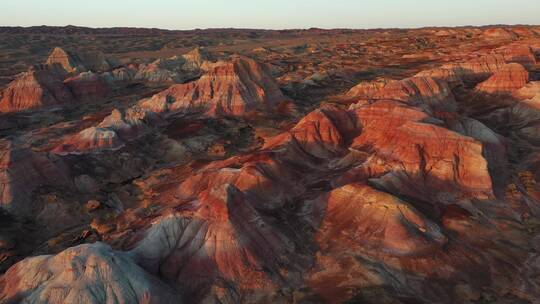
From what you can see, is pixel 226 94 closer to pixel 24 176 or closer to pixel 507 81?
pixel 24 176

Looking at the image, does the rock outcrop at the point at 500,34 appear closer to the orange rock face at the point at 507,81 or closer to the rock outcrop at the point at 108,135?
the orange rock face at the point at 507,81

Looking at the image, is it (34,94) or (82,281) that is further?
(34,94)

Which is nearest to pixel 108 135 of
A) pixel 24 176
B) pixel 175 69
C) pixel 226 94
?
pixel 24 176

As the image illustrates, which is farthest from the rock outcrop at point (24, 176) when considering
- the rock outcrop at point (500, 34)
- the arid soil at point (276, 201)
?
the rock outcrop at point (500, 34)

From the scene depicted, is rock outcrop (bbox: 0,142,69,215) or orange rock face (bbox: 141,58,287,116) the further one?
orange rock face (bbox: 141,58,287,116)

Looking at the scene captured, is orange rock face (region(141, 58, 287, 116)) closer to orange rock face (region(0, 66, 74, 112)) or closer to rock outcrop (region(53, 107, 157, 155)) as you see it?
rock outcrop (region(53, 107, 157, 155))

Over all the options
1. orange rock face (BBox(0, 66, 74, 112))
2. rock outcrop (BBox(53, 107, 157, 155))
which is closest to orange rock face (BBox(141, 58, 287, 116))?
rock outcrop (BBox(53, 107, 157, 155))

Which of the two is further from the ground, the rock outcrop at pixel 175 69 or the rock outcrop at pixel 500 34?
the rock outcrop at pixel 500 34

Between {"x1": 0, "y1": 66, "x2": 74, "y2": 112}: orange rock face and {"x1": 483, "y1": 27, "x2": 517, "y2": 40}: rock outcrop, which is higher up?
{"x1": 483, "y1": 27, "x2": 517, "y2": 40}: rock outcrop
